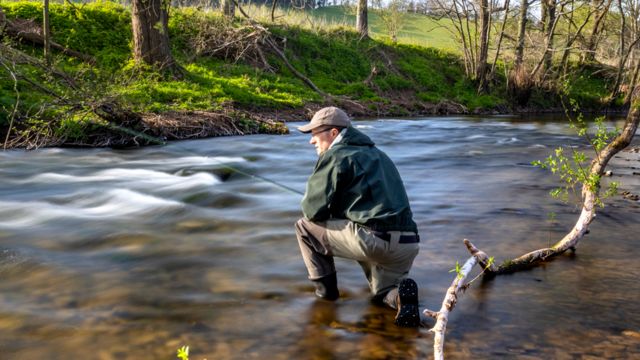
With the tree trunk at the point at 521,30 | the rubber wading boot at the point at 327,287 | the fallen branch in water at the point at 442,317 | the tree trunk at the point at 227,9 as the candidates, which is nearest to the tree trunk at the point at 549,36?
the tree trunk at the point at 521,30

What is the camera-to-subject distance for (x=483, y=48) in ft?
98.5

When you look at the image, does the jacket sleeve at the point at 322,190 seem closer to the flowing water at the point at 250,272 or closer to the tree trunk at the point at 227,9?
the flowing water at the point at 250,272

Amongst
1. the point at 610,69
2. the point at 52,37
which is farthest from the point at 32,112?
the point at 610,69

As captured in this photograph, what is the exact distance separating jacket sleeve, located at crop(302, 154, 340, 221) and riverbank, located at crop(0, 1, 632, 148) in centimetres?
413

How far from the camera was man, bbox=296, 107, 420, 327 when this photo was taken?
4.39 m

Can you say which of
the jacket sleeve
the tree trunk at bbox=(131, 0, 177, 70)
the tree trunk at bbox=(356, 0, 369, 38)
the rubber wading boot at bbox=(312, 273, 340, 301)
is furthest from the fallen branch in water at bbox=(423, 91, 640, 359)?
the tree trunk at bbox=(356, 0, 369, 38)

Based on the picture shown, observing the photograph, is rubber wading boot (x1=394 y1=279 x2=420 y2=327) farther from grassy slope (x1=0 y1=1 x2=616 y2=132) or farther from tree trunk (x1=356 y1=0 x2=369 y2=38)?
tree trunk (x1=356 y1=0 x2=369 y2=38)

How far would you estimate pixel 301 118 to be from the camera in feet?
63.2

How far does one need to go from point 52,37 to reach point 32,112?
24.4 feet

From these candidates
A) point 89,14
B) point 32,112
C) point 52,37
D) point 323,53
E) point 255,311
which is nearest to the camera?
point 255,311

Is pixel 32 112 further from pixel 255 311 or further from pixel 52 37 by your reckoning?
pixel 255 311

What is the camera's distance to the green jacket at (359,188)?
4.39 m

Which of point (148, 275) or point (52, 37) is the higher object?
point (52, 37)

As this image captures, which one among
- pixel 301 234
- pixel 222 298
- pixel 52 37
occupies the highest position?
pixel 52 37
